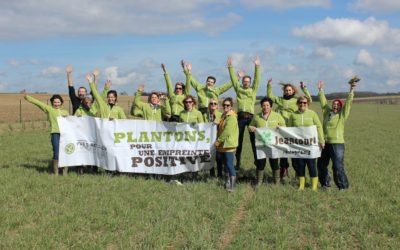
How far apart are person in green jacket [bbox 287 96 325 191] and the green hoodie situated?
2.16 meters

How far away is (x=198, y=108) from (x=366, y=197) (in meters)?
4.72

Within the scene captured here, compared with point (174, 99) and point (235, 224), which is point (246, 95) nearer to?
point (174, 99)

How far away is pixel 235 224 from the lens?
696 centimetres

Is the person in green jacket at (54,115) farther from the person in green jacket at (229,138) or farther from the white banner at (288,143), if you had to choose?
the white banner at (288,143)

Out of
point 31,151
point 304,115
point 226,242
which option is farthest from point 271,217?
point 31,151

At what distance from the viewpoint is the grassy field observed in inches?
238

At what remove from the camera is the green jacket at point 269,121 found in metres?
9.78

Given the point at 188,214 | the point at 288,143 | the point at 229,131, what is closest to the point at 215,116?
the point at 229,131

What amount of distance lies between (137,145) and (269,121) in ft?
10.8

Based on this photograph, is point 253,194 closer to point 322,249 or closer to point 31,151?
point 322,249

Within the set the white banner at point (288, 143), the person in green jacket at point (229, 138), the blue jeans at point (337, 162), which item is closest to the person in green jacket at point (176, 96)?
the person in green jacket at point (229, 138)

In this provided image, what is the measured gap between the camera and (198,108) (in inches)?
441

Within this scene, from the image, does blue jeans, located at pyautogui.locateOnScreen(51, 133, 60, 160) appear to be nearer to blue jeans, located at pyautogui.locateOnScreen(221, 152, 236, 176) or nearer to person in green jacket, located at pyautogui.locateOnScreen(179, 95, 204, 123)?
person in green jacket, located at pyautogui.locateOnScreen(179, 95, 204, 123)

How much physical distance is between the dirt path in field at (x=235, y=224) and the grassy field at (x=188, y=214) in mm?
17
